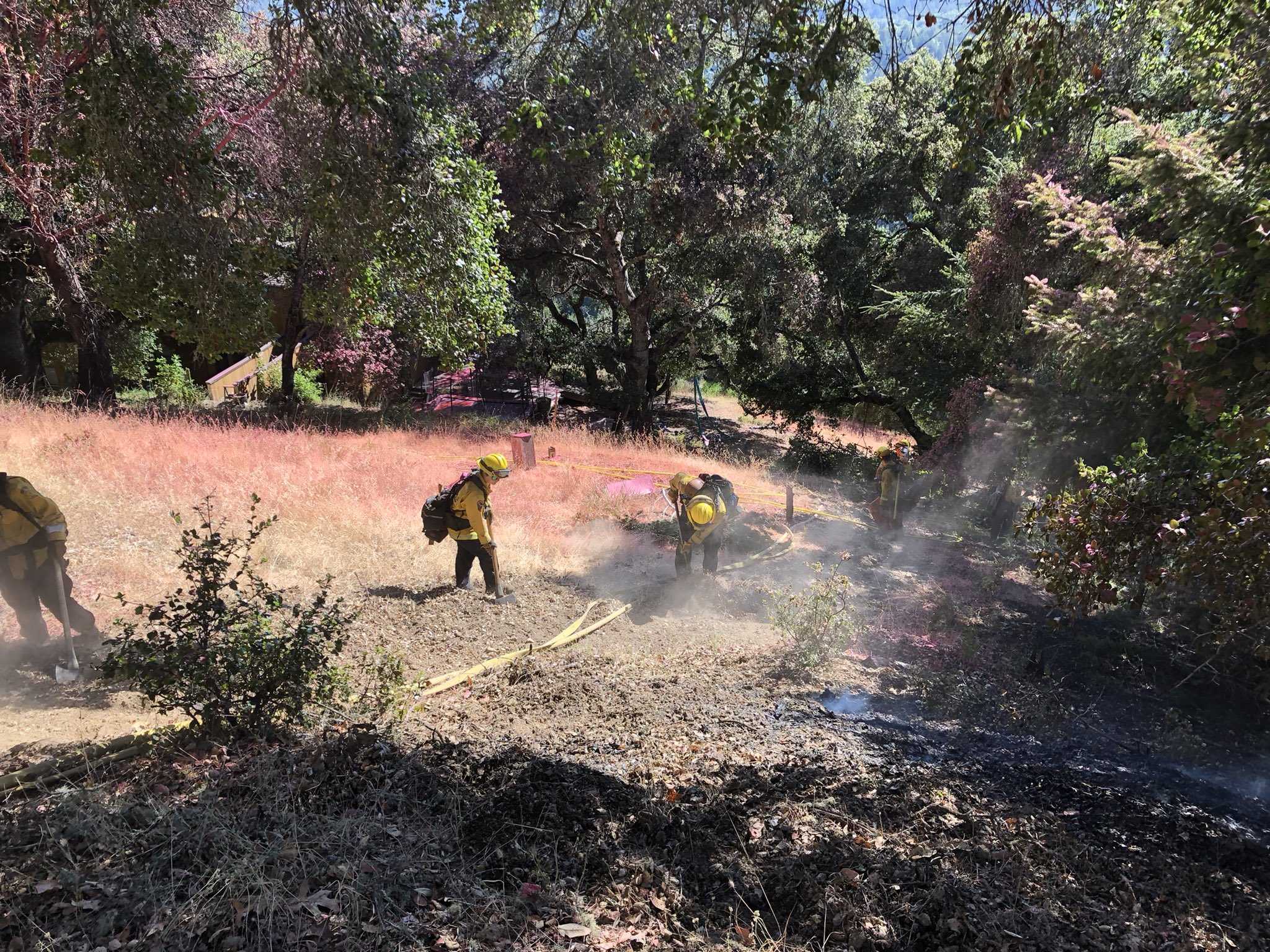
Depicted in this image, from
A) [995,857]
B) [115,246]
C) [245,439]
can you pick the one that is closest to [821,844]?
[995,857]

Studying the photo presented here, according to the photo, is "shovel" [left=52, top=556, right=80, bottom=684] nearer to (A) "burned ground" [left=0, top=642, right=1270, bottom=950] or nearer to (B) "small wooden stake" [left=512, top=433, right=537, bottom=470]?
(A) "burned ground" [left=0, top=642, right=1270, bottom=950]

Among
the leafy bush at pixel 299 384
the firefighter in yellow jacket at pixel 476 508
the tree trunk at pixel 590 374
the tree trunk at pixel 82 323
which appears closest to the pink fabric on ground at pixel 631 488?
the firefighter in yellow jacket at pixel 476 508

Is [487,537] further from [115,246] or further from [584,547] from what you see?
[115,246]

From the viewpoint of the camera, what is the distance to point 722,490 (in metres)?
7.73

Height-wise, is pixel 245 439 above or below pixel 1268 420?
below

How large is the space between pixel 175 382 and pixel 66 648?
18.1 m

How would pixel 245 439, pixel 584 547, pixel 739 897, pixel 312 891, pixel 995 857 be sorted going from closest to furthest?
pixel 312 891, pixel 739 897, pixel 995 857, pixel 584 547, pixel 245 439

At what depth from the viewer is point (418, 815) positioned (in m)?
3.12

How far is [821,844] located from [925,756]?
154 centimetres

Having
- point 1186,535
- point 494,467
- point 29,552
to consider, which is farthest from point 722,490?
point 29,552

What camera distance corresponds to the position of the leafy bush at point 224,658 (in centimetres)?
329

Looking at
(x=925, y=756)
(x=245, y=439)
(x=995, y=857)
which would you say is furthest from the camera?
(x=245, y=439)

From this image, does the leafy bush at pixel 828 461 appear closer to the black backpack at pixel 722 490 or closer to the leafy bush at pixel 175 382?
the black backpack at pixel 722 490

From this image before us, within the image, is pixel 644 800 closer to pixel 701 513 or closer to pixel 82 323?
pixel 701 513
